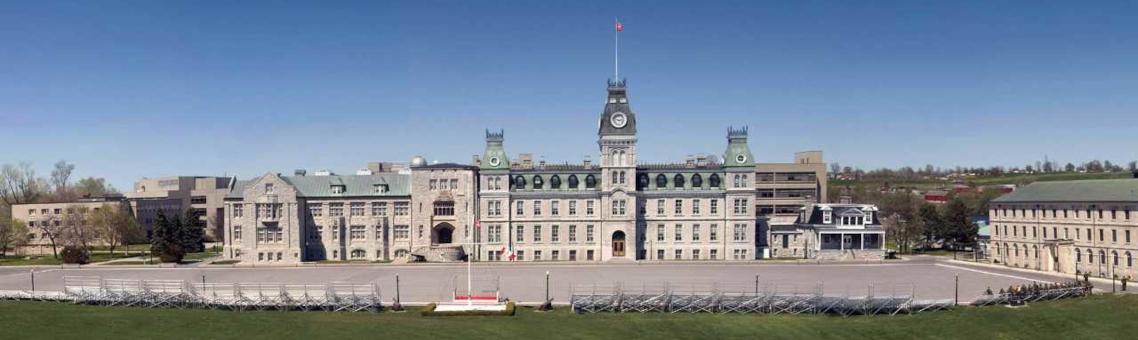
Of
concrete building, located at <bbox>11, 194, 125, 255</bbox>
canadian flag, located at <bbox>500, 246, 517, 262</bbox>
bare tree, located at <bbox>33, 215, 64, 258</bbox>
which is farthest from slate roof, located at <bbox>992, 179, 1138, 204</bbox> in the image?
concrete building, located at <bbox>11, 194, 125, 255</bbox>

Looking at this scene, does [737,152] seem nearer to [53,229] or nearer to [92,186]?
[53,229]

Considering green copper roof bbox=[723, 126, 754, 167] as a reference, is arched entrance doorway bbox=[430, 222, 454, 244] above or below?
below

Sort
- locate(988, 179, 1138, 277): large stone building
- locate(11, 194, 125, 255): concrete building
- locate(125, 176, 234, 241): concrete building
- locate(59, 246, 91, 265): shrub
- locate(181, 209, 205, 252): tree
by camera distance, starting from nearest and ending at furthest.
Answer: locate(988, 179, 1138, 277): large stone building < locate(59, 246, 91, 265): shrub < locate(181, 209, 205, 252): tree < locate(11, 194, 125, 255): concrete building < locate(125, 176, 234, 241): concrete building

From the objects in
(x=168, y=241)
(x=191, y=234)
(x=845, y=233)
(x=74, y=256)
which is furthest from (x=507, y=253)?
(x=74, y=256)

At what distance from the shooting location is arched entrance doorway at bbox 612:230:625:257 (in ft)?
268

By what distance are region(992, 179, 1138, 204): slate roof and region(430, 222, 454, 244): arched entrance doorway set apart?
54.9 meters

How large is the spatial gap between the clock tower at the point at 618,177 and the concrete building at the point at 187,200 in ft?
211

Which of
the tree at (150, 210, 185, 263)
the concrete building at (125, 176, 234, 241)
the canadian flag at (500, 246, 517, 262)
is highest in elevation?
the concrete building at (125, 176, 234, 241)

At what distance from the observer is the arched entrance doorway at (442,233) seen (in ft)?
270

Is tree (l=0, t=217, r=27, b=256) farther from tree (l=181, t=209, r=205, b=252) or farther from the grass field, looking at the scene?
the grass field

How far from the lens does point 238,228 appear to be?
83.2m

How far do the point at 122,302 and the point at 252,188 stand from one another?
33923 mm

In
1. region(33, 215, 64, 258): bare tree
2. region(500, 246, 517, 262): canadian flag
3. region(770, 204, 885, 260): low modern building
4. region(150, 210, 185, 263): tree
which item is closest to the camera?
region(150, 210, 185, 263): tree

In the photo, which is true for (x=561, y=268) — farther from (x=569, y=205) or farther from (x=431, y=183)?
(x=431, y=183)
